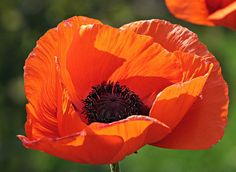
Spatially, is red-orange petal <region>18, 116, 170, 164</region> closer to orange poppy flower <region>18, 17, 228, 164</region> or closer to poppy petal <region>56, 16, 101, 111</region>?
orange poppy flower <region>18, 17, 228, 164</region>

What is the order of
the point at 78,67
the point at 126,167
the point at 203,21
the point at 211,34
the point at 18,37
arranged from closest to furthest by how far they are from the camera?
1. the point at 78,67
2. the point at 203,21
3. the point at 18,37
4. the point at 126,167
5. the point at 211,34

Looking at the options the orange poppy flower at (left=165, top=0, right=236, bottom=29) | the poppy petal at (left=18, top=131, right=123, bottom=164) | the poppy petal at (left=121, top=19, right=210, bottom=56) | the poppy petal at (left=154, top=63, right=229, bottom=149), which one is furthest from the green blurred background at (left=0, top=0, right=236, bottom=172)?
the poppy petal at (left=18, top=131, right=123, bottom=164)

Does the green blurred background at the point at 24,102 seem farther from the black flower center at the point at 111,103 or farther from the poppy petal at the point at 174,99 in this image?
the poppy petal at the point at 174,99

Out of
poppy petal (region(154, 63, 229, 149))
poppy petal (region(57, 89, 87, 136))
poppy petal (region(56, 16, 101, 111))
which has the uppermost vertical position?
poppy petal (region(56, 16, 101, 111))

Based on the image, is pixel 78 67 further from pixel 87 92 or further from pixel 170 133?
pixel 170 133

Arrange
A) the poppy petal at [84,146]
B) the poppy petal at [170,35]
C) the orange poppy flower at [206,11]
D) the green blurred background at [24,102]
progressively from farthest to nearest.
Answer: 1. the green blurred background at [24,102]
2. the orange poppy flower at [206,11]
3. the poppy petal at [170,35]
4. the poppy petal at [84,146]

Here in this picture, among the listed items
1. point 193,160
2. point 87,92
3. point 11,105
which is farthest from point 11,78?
point 87,92

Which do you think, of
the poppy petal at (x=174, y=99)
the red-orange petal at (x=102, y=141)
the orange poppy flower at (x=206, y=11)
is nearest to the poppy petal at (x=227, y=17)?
the orange poppy flower at (x=206, y=11)
